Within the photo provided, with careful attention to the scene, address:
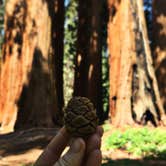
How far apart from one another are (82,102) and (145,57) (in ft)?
27.9

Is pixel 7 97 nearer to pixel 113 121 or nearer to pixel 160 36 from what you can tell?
pixel 113 121

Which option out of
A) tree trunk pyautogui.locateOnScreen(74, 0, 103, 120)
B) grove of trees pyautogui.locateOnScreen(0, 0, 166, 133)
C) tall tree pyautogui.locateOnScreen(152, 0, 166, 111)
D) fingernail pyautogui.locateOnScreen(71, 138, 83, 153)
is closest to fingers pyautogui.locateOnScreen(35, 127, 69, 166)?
fingernail pyautogui.locateOnScreen(71, 138, 83, 153)

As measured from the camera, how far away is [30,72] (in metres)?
11.3

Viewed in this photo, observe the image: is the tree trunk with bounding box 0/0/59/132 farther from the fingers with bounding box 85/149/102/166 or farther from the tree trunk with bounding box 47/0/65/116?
the fingers with bounding box 85/149/102/166

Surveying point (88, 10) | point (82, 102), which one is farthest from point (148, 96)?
point (82, 102)

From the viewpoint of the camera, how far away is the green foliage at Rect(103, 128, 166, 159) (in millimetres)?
7871

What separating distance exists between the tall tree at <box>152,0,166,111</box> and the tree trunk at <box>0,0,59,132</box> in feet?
10.6

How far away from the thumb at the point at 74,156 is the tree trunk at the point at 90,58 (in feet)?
36.5

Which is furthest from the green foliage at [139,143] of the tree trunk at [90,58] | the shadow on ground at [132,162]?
the tree trunk at [90,58]

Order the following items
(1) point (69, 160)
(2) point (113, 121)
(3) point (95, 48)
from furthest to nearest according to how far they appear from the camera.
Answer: (3) point (95, 48), (2) point (113, 121), (1) point (69, 160)

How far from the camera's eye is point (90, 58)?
14875mm

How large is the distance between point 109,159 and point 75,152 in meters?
4.11

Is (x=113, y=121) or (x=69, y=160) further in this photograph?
(x=113, y=121)

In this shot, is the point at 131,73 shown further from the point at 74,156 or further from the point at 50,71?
the point at 74,156
